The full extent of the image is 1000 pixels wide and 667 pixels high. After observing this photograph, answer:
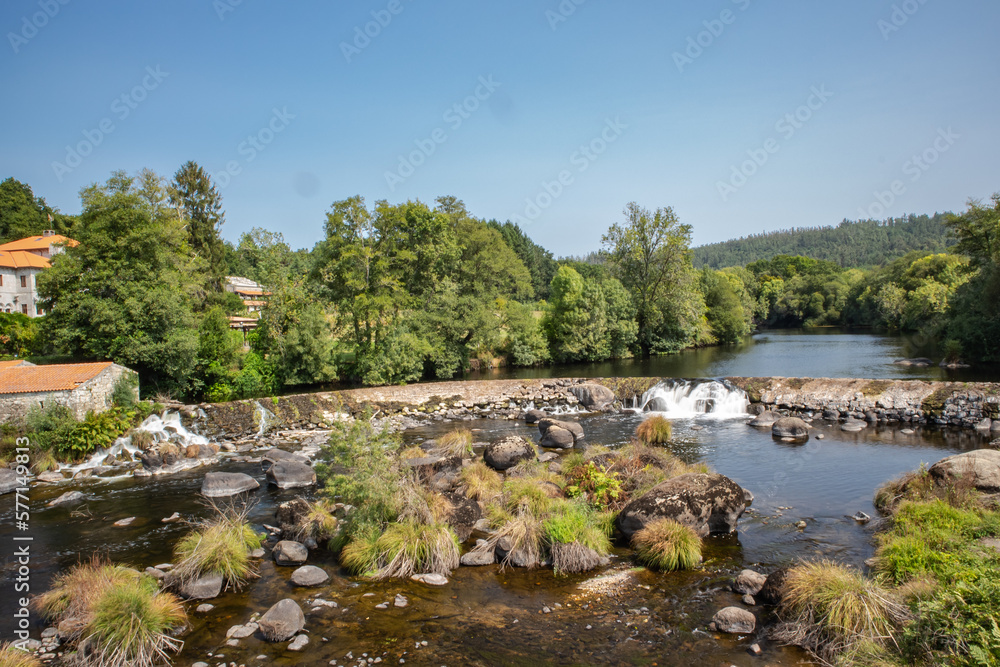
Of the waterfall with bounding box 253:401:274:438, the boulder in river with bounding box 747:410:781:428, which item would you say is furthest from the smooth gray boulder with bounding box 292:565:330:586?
the boulder in river with bounding box 747:410:781:428

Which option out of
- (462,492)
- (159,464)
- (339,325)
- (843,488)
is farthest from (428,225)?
(843,488)

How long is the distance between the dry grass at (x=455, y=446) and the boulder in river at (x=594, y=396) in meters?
9.87

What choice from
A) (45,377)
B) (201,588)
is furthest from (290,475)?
(45,377)

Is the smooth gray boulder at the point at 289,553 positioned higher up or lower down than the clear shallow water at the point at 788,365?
lower down

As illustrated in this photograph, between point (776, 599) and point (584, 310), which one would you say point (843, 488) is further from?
point (584, 310)

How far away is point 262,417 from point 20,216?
5948 centimetres

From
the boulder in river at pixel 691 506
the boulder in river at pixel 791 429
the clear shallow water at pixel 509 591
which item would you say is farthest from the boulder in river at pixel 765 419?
the boulder in river at pixel 691 506

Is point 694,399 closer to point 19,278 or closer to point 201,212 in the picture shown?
point 201,212

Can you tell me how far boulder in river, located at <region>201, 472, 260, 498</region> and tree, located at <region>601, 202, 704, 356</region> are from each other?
40972 millimetres

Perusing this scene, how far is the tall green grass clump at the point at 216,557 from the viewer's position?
34.4ft

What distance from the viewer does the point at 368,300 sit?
34844mm

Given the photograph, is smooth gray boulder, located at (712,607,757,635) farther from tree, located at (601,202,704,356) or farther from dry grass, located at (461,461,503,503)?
tree, located at (601,202,704,356)

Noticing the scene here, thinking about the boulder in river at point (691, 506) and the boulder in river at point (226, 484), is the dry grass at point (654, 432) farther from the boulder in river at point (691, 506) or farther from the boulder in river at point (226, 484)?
the boulder in river at point (226, 484)

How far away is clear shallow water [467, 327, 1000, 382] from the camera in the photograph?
109 feet
